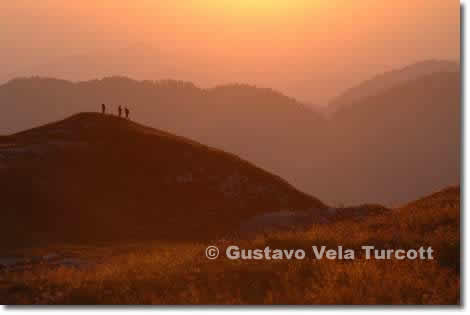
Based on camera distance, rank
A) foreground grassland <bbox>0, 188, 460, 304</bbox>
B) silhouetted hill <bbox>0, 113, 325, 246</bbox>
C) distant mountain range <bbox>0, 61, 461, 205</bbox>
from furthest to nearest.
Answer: distant mountain range <bbox>0, 61, 461, 205</bbox>
silhouetted hill <bbox>0, 113, 325, 246</bbox>
foreground grassland <bbox>0, 188, 460, 304</bbox>

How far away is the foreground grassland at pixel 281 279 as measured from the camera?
1214 centimetres

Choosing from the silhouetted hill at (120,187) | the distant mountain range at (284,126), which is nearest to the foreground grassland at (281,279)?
the silhouetted hill at (120,187)

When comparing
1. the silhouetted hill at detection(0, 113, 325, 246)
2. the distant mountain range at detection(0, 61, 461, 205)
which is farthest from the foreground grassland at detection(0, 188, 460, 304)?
the distant mountain range at detection(0, 61, 461, 205)

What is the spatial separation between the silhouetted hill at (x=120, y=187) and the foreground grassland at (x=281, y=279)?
29757 mm

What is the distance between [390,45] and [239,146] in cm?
14950

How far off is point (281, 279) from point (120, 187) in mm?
43316

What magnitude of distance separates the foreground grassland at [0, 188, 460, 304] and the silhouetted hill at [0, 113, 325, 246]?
2976 cm

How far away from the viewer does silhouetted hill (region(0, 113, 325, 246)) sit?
47031mm

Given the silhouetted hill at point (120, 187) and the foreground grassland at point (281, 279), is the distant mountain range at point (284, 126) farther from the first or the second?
the foreground grassland at point (281, 279)

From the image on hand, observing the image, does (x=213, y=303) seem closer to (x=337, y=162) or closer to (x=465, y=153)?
(x=465, y=153)

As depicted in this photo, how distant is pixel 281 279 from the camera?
517 inches

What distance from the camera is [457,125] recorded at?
Answer: 1667 centimetres

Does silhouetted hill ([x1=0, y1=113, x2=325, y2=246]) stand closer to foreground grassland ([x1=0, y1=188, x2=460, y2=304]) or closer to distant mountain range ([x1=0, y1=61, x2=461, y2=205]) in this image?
foreground grassland ([x1=0, y1=188, x2=460, y2=304])

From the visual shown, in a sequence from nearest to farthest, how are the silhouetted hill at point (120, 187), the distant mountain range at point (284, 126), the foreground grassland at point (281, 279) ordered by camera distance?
the foreground grassland at point (281, 279) < the silhouetted hill at point (120, 187) < the distant mountain range at point (284, 126)
